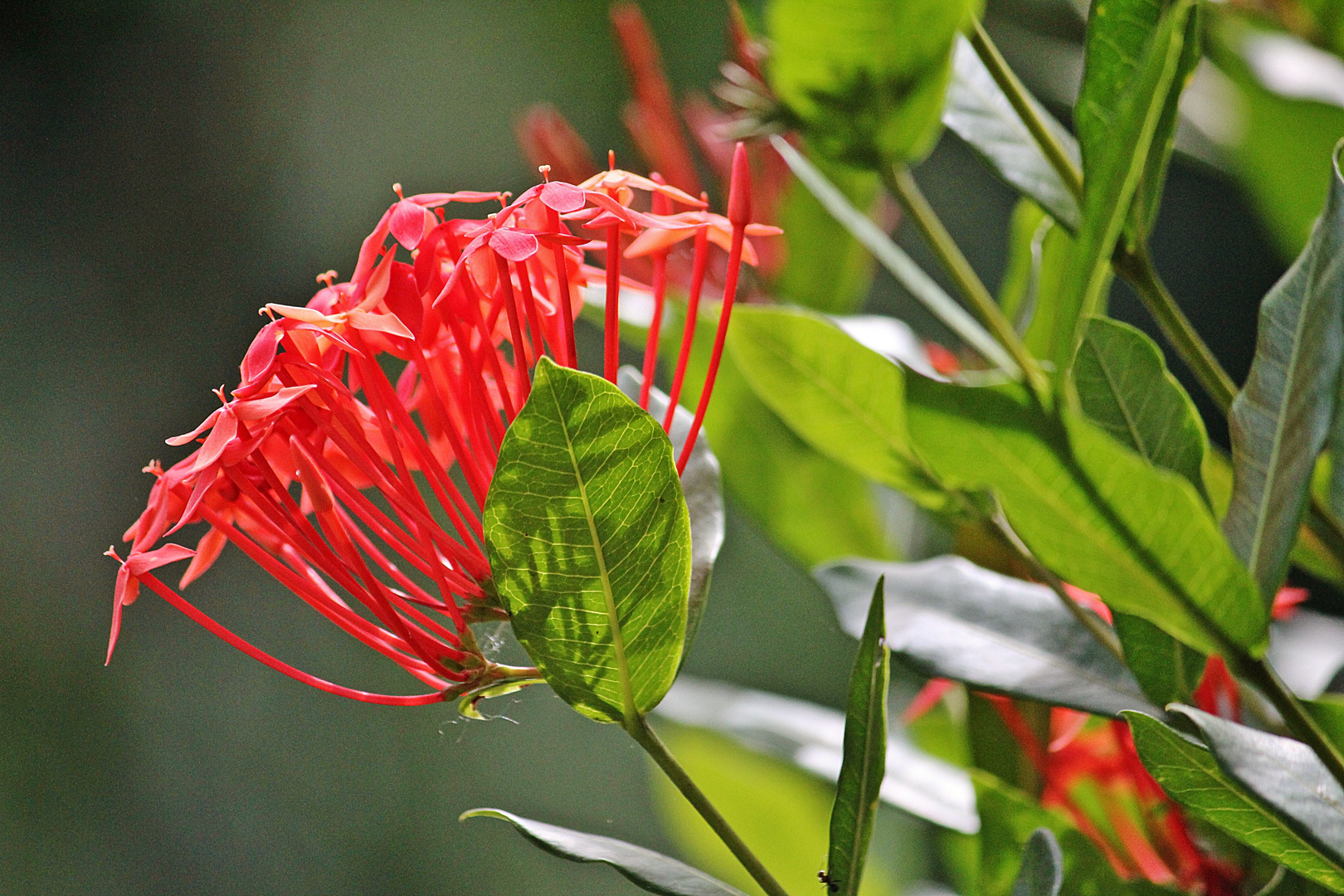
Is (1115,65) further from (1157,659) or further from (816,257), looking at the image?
(816,257)

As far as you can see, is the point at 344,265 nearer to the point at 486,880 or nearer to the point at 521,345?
the point at 486,880

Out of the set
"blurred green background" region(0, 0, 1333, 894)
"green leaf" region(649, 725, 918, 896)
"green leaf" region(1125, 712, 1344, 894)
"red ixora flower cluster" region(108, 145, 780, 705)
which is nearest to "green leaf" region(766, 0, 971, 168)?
"red ixora flower cluster" region(108, 145, 780, 705)

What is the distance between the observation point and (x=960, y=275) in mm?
384

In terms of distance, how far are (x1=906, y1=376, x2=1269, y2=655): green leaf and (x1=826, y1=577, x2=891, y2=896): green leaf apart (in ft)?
0.15

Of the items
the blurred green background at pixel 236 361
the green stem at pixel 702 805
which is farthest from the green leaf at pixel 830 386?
the blurred green background at pixel 236 361

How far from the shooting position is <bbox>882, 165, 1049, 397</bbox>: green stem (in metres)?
0.36

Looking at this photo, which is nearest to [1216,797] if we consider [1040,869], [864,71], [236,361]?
[1040,869]

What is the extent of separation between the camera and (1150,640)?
11.7 inches

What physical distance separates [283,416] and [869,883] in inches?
20.7

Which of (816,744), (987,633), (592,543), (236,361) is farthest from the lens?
(236,361)

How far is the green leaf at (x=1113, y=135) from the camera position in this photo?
263 mm

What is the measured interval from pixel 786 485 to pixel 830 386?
0.62ft

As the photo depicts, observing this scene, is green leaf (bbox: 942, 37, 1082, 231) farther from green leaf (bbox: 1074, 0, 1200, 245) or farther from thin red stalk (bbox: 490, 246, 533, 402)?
thin red stalk (bbox: 490, 246, 533, 402)

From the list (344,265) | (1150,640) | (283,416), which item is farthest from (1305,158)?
(344,265)
